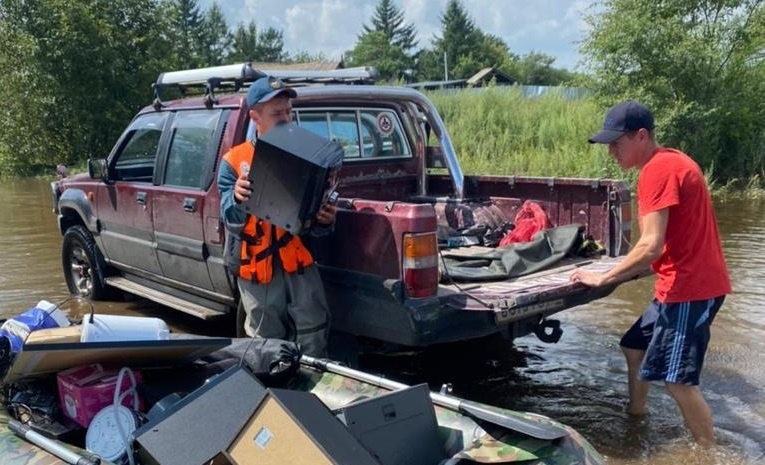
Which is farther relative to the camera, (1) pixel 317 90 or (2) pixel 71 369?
(1) pixel 317 90

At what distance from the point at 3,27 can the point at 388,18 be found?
77386mm

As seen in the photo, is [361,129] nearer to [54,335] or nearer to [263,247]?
[263,247]

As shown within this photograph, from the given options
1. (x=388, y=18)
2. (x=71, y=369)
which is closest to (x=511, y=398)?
(x=71, y=369)

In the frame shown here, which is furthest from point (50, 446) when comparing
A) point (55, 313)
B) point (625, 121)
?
point (625, 121)

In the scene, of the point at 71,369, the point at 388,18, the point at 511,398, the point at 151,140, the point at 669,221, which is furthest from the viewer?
the point at 388,18

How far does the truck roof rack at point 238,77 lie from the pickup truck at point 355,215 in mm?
16

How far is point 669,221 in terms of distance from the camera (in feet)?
12.1

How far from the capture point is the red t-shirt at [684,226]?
3594 mm

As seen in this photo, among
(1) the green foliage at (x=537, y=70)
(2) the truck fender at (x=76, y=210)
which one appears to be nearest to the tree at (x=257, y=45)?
(1) the green foliage at (x=537, y=70)

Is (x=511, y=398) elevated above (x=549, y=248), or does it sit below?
below

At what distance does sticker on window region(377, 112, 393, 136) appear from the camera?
19.5 feet

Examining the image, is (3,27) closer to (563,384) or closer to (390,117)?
(390,117)

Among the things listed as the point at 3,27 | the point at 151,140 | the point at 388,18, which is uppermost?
the point at 388,18

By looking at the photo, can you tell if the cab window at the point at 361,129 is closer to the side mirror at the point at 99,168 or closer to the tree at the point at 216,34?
the side mirror at the point at 99,168
